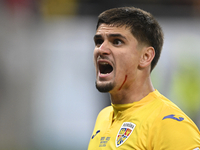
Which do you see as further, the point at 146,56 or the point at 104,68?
the point at 104,68

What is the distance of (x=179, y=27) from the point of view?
599 centimetres

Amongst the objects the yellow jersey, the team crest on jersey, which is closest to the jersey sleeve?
the yellow jersey

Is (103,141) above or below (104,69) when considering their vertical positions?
below

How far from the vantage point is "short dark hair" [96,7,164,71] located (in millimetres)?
2041

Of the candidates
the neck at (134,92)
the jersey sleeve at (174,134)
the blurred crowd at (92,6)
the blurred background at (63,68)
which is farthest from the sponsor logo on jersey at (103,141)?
the blurred crowd at (92,6)

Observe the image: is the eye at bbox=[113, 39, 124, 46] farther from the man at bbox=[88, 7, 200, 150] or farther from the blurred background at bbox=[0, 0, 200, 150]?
the blurred background at bbox=[0, 0, 200, 150]

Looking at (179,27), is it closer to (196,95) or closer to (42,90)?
(196,95)

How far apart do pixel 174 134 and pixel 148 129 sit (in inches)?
7.7

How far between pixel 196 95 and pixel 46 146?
13.1 feet

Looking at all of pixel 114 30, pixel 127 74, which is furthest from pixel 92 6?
pixel 127 74

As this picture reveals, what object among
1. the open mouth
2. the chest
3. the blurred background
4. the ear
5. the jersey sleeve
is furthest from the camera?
the blurred background

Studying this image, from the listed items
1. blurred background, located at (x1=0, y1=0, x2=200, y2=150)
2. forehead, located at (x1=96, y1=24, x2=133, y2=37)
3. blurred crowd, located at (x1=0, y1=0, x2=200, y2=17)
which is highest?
blurred crowd, located at (x1=0, y1=0, x2=200, y2=17)

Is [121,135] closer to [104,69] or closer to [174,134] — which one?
[174,134]

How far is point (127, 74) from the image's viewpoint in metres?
2.01
